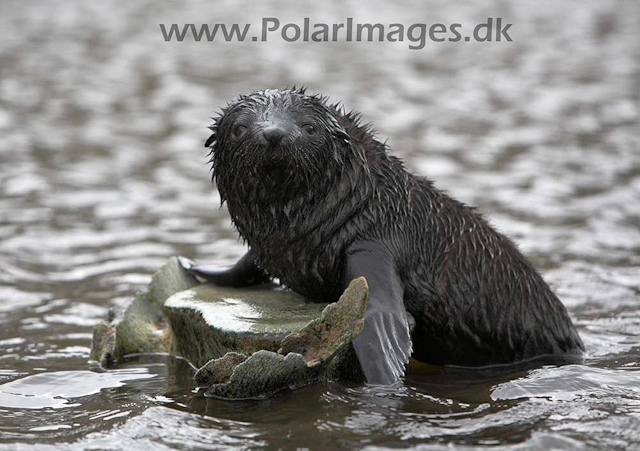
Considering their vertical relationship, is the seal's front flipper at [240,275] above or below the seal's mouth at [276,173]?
below

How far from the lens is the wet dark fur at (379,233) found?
618cm

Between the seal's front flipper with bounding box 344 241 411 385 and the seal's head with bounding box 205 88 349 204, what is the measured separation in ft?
1.93

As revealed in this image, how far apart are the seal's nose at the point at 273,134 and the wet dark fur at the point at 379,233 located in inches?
2.5

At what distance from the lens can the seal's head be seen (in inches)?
234

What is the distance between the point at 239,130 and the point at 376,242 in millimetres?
1171

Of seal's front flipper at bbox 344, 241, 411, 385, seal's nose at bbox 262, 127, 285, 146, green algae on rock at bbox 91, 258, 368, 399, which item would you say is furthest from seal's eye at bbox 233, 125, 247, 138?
green algae on rock at bbox 91, 258, 368, 399

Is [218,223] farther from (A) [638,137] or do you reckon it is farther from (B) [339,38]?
(B) [339,38]

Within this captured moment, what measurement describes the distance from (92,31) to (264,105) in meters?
17.2

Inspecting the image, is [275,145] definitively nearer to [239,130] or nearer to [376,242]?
[239,130]

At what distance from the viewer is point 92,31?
2214 centimetres

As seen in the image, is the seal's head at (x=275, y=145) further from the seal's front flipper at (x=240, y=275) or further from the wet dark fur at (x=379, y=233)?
the seal's front flipper at (x=240, y=275)

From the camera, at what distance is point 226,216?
1195cm

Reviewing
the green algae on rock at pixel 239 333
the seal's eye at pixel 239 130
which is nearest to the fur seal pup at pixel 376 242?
the seal's eye at pixel 239 130

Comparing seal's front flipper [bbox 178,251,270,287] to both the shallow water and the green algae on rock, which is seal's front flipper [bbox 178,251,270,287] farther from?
the shallow water
